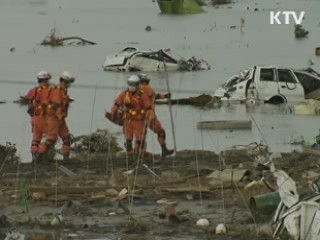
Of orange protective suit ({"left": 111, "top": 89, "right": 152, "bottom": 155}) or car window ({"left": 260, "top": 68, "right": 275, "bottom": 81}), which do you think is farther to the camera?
car window ({"left": 260, "top": 68, "right": 275, "bottom": 81})

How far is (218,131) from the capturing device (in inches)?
1254

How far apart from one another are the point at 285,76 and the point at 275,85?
0.53 meters

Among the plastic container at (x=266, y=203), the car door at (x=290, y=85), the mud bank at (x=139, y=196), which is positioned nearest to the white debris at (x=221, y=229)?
the mud bank at (x=139, y=196)

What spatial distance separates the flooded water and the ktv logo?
26.3 inches

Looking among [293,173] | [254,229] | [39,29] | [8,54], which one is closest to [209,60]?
[8,54]

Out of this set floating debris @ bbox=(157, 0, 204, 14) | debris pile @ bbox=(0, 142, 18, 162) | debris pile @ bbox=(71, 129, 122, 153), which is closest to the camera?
debris pile @ bbox=(0, 142, 18, 162)

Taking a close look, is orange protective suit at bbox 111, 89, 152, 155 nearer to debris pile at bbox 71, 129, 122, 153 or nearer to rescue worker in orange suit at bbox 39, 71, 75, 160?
rescue worker in orange suit at bbox 39, 71, 75, 160

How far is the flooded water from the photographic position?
34375 mm

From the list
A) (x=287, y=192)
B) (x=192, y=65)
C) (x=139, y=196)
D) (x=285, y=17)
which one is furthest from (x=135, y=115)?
(x=285, y=17)

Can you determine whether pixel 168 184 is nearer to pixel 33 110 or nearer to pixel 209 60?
pixel 33 110

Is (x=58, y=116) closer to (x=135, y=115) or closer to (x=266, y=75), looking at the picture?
(x=135, y=115)

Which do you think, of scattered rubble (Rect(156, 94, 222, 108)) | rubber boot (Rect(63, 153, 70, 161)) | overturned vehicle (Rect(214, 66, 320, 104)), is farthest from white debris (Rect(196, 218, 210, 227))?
scattered rubble (Rect(156, 94, 222, 108))

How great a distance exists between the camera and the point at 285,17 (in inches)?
3679

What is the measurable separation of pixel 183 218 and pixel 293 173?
A: 3230 millimetres
